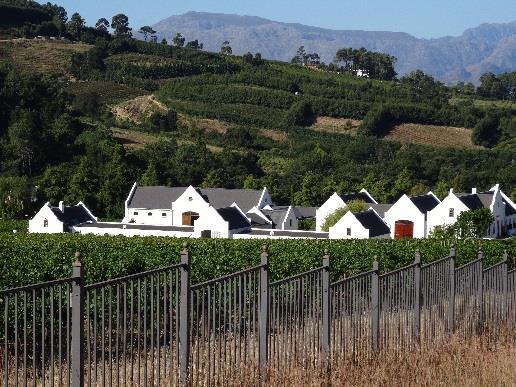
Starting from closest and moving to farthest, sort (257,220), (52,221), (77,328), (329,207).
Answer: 1. (77,328)
2. (52,221)
3. (329,207)
4. (257,220)

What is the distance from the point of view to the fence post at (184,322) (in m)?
7.02

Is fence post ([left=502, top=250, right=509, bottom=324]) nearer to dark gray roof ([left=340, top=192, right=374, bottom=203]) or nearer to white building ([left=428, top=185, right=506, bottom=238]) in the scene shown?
white building ([left=428, top=185, right=506, bottom=238])

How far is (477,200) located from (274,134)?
55.9m

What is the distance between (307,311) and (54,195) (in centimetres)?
6272

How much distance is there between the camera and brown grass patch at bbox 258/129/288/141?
4302 inches

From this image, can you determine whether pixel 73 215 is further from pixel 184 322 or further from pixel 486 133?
pixel 486 133

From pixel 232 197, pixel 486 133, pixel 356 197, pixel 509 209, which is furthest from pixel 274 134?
pixel 509 209

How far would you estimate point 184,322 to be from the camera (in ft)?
23.3

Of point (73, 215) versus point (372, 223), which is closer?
point (372, 223)

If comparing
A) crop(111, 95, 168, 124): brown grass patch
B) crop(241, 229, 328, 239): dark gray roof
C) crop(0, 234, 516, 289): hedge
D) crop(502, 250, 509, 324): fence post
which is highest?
crop(111, 95, 168, 124): brown grass patch

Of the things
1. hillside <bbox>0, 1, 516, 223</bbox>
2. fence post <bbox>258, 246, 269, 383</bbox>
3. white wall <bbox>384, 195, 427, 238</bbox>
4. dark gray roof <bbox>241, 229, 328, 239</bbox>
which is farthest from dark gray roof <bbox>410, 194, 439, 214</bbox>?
fence post <bbox>258, 246, 269, 383</bbox>

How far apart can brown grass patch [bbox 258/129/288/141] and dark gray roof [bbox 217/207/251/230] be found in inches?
2173

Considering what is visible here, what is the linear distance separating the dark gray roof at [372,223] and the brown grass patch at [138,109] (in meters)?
68.2

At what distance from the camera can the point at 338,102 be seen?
120 meters
